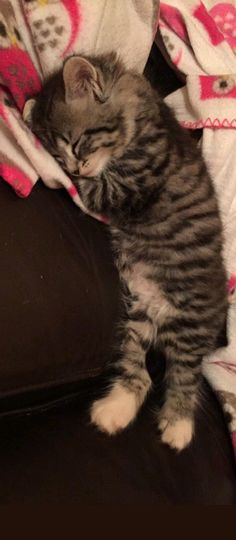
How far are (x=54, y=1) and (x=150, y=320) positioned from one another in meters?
0.63

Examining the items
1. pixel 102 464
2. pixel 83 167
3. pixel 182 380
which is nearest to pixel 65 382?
pixel 102 464

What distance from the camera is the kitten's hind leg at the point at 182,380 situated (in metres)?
0.96

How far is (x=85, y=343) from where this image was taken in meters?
0.81

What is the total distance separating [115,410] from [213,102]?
2.12ft

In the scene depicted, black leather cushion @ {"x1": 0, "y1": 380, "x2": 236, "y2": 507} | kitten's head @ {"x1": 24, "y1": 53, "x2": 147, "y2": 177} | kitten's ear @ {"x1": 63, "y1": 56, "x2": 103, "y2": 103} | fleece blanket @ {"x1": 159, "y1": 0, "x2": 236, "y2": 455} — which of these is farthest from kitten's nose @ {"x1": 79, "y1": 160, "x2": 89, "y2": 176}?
black leather cushion @ {"x1": 0, "y1": 380, "x2": 236, "y2": 507}

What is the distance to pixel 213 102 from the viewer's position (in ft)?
3.45

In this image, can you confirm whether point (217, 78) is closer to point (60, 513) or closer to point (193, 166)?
point (193, 166)

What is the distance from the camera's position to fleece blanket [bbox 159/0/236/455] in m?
1.05

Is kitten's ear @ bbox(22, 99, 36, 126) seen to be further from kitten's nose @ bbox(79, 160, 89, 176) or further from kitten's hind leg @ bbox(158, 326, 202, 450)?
kitten's hind leg @ bbox(158, 326, 202, 450)

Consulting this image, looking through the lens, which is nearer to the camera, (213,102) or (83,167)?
(83,167)

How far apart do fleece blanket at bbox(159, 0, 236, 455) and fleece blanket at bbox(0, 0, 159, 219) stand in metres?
0.09

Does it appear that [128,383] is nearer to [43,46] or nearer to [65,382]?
[65,382]

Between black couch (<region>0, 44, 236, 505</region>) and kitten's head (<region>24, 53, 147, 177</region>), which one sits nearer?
black couch (<region>0, 44, 236, 505</region>)

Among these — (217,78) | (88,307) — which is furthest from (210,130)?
(88,307)
